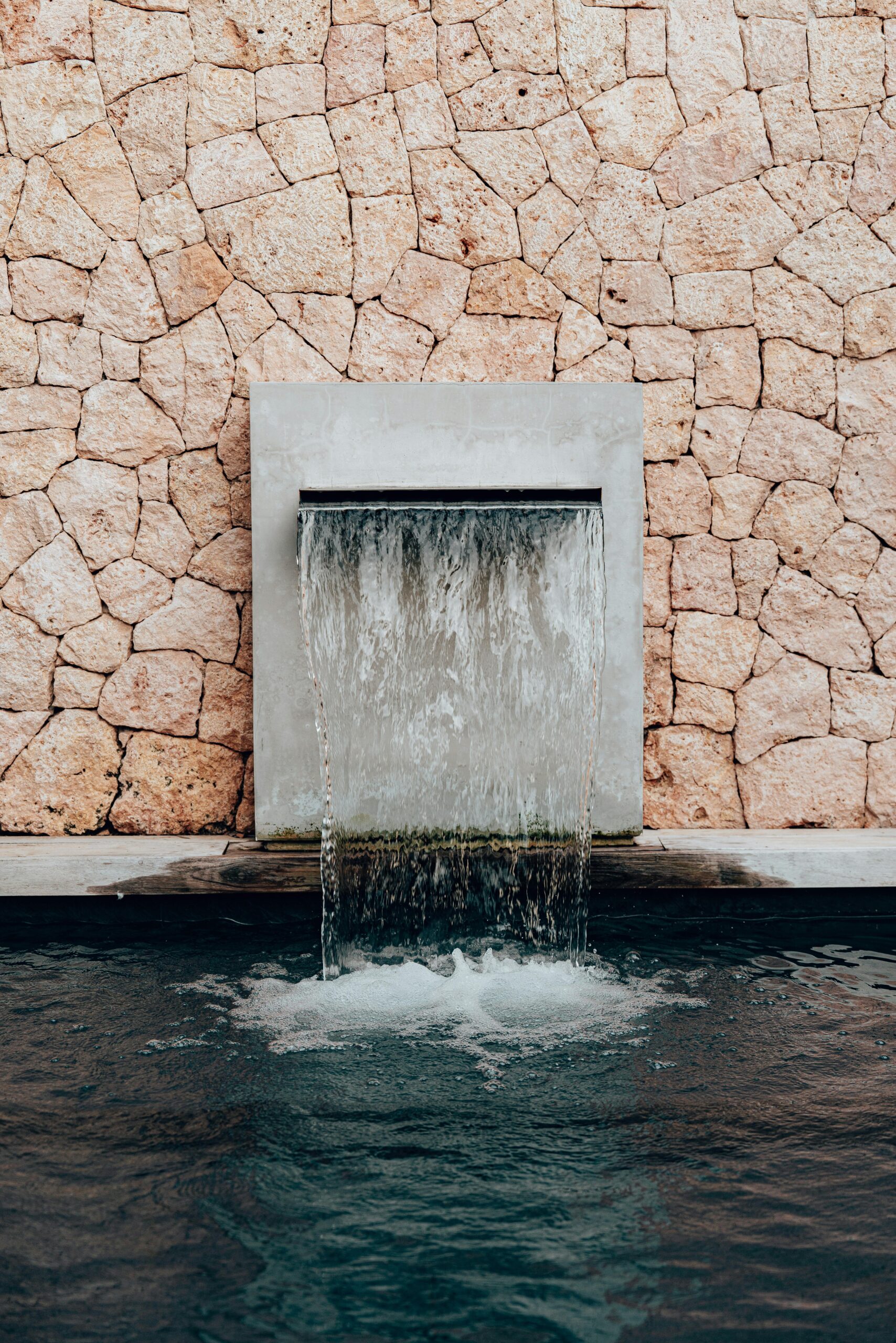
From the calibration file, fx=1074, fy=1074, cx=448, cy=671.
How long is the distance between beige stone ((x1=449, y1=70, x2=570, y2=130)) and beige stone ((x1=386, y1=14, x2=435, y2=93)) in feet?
0.60

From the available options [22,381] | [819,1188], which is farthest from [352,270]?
[819,1188]

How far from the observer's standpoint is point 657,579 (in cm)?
443

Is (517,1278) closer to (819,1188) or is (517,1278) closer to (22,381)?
(819,1188)

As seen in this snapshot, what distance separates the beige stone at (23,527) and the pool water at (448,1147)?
5.35 feet

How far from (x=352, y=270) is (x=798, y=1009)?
3.23m

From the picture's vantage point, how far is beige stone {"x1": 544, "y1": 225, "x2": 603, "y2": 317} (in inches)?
174

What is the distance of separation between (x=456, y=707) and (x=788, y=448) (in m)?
1.77

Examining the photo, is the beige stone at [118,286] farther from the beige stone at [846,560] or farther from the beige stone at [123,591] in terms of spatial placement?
the beige stone at [846,560]

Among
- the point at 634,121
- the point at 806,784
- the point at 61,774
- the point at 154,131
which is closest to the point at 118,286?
the point at 154,131

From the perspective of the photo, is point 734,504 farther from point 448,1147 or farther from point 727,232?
point 448,1147

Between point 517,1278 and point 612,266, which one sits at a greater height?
point 612,266

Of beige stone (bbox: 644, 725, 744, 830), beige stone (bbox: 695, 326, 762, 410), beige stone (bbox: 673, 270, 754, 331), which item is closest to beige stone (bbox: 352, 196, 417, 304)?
beige stone (bbox: 673, 270, 754, 331)

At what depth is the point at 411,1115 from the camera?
2.52 m

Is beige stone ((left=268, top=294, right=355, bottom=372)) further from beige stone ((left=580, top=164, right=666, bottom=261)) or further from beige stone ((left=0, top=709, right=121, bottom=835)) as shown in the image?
beige stone ((left=0, top=709, right=121, bottom=835))
